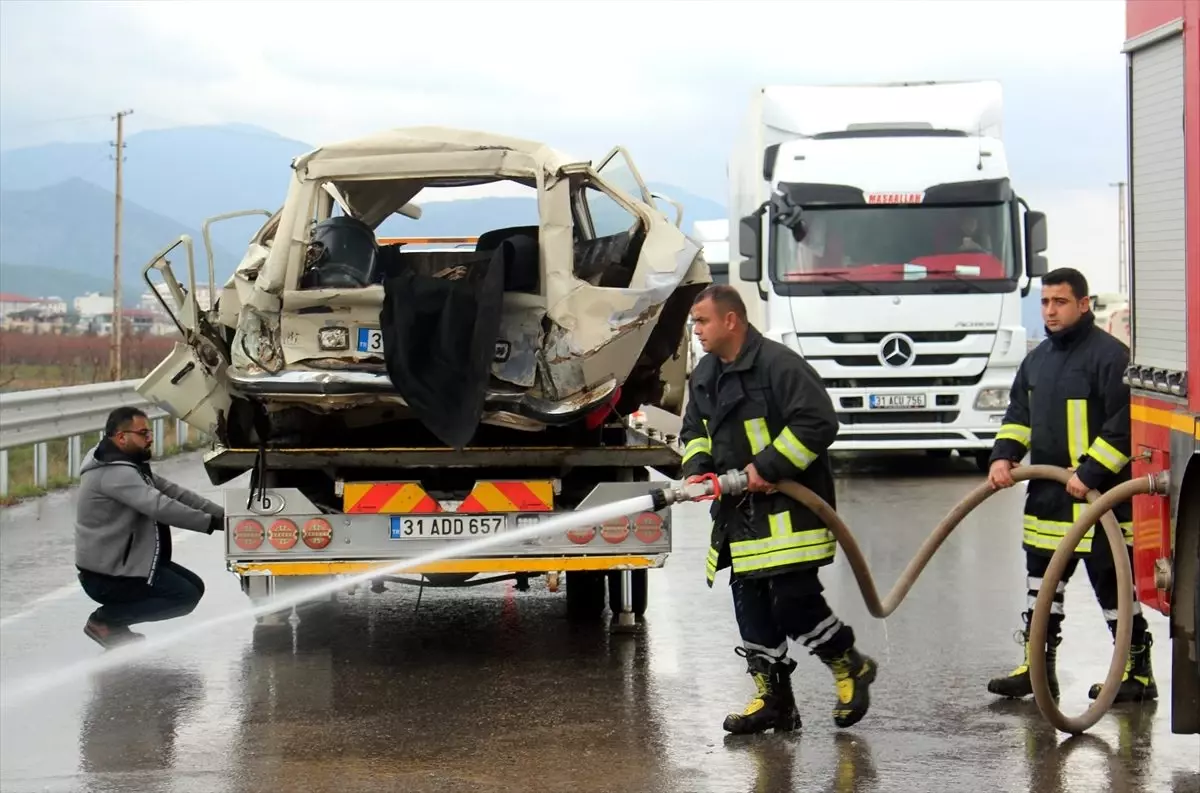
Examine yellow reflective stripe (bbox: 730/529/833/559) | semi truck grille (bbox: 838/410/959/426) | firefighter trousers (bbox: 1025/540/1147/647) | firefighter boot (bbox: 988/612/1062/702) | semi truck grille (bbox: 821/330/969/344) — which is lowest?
firefighter boot (bbox: 988/612/1062/702)

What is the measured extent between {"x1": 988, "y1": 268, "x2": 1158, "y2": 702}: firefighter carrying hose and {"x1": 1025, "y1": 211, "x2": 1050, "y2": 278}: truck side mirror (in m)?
10.1

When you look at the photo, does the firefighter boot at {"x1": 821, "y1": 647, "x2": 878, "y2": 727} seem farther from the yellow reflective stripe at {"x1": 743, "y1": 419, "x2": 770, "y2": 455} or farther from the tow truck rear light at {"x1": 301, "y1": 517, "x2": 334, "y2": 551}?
the tow truck rear light at {"x1": 301, "y1": 517, "x2": 334, "y2": 551}

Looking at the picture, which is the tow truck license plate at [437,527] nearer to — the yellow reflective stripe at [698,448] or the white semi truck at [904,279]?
the yellow reflective stripe at [698,448]

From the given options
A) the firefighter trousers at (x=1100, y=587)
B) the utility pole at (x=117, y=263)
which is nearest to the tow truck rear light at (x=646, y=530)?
the firefighter trousers at (x=1100, y=587)

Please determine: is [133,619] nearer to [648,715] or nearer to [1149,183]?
[648,715]

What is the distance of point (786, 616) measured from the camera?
21.6 feet

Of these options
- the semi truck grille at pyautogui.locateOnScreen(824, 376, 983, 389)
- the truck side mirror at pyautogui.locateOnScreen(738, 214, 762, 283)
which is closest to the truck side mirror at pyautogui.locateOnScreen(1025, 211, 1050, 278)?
the semi truck grille at pyautogui.locateOnScreen(824, 376, 983, 389)

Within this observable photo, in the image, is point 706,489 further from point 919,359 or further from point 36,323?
point 36,323

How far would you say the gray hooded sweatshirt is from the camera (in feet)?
26.7

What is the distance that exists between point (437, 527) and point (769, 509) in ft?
6.70

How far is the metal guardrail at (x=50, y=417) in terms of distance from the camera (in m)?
15.5

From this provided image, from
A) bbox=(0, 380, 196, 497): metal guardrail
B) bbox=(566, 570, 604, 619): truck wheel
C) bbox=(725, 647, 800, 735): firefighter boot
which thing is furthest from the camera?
bbox=(0, 380, 196, 497): metal guardrail

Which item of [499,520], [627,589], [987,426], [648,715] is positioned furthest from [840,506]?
[648,715]

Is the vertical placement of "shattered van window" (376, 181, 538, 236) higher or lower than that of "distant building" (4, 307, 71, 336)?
lower
